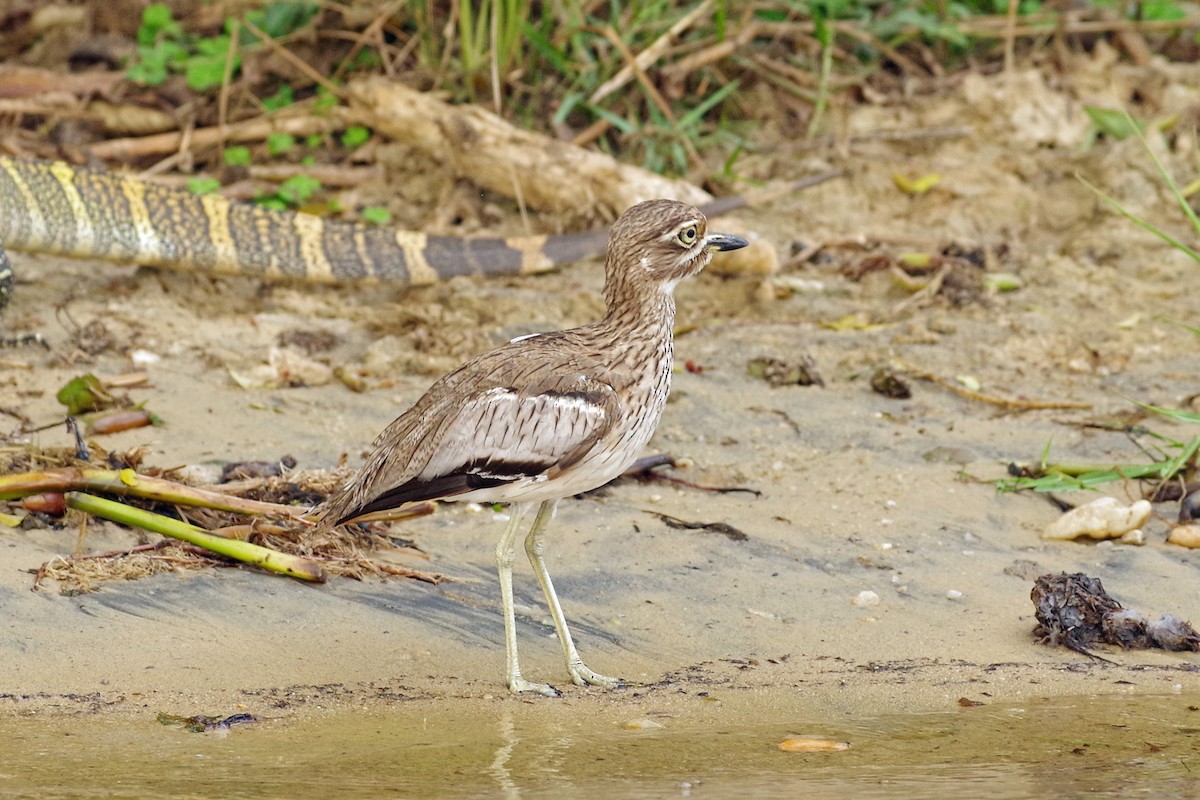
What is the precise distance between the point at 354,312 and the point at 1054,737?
507cm

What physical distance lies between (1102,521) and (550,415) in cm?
231

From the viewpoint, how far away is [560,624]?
14.4 ft

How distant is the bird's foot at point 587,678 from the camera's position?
4324 mm

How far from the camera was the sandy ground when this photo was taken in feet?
14.1

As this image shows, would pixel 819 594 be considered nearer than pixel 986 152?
Yes

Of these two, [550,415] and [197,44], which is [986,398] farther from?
[197,44]

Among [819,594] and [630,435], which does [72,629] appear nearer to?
[630,435]

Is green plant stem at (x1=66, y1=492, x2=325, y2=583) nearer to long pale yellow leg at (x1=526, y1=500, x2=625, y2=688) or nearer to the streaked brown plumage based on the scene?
the streaked brown plumage

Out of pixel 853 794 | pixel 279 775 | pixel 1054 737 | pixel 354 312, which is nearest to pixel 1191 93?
pixel 354 312

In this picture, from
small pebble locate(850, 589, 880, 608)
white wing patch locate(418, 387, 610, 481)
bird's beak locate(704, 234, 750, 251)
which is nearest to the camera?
white wing patch locate(418, 387, 610, 481)

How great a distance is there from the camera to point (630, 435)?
14.0ft

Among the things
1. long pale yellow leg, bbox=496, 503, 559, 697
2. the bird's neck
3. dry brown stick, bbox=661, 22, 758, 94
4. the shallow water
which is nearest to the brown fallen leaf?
the shallow water

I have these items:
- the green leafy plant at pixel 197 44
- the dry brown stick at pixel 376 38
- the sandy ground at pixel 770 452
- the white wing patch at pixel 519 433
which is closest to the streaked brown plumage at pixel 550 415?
the white wing patch at pixel 519 433

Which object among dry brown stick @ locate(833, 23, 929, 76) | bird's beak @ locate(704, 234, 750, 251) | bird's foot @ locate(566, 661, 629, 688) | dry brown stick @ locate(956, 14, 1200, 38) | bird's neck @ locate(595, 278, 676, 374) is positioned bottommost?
bird's foot @ locate(566, 661, 629, 688)
